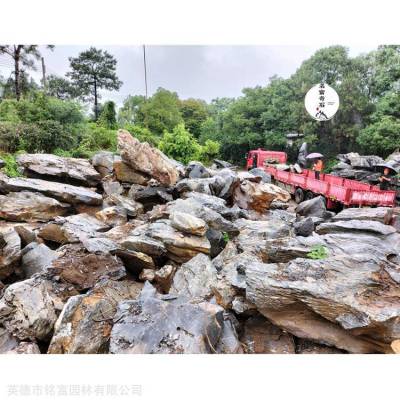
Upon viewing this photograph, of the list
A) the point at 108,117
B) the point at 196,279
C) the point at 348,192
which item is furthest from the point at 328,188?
the point at 108,117

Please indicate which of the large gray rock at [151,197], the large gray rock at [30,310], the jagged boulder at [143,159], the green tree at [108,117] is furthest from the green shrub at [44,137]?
the large gray rock at [30,310]

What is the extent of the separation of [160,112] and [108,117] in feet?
14.3

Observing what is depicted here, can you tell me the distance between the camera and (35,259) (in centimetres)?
409

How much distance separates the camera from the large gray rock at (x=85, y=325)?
272cm

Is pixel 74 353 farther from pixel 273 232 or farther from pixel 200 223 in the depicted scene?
pixel 273 232

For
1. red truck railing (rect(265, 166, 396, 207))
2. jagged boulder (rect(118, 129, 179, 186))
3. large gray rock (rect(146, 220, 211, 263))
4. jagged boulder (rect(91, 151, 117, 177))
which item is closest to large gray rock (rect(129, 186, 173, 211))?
jagged boulder (rect(118, 129, 179, 186))

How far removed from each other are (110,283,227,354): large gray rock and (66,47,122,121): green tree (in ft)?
13.3

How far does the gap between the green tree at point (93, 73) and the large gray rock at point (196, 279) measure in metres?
3.77

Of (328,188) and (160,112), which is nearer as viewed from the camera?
(160,112)

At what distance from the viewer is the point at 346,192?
316 inches

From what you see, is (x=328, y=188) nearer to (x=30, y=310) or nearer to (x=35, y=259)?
(x=35, y=259)

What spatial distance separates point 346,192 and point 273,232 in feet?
13.8

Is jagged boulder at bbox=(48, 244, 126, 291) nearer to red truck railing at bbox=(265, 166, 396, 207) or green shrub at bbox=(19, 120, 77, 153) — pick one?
red truck railing at bbox=(265, 166, 396, 207)
